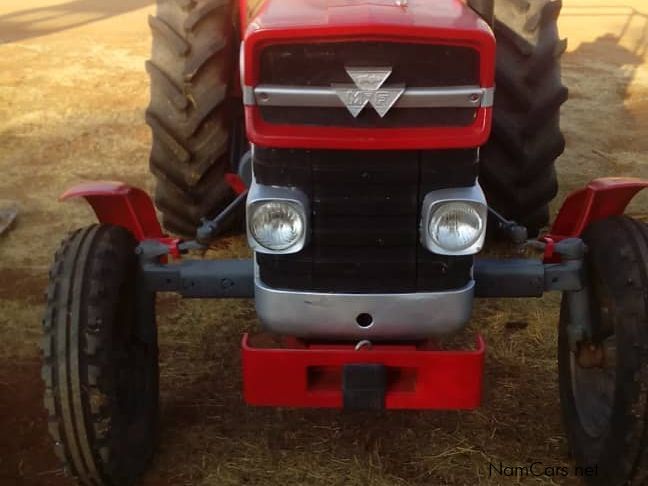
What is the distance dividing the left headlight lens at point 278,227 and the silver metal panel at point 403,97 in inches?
12.0

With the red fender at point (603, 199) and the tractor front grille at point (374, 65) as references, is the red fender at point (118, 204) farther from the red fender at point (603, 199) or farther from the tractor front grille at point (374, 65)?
the red fender at point (603, 199)

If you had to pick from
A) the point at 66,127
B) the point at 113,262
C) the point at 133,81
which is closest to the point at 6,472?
the point at 113,262

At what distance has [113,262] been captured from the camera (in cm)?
265

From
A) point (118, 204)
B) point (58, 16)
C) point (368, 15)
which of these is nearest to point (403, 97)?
point (368, 15)

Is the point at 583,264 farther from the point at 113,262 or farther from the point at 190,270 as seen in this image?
the point at 113,262

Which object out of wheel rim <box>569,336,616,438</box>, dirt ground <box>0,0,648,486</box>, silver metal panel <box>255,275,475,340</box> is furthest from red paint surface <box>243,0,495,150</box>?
dirt ground <box>0,0,648,486</box>

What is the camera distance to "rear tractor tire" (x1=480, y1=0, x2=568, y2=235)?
375 cm

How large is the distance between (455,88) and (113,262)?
117 cm

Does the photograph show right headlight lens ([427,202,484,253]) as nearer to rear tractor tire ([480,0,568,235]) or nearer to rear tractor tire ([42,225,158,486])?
rear tractor tire ([42,225,158,486])

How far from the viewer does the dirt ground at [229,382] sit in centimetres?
296

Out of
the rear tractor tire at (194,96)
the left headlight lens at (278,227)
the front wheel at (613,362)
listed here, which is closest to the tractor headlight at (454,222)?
the left headlight lens at (278,227)

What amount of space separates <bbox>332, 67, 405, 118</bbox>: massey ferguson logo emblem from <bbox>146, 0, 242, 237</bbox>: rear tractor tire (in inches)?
61.2

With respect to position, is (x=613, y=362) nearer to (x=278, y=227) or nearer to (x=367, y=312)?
(x=367, y=312)

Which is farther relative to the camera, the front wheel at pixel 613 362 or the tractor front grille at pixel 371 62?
the front wheel at pixel 613 362
